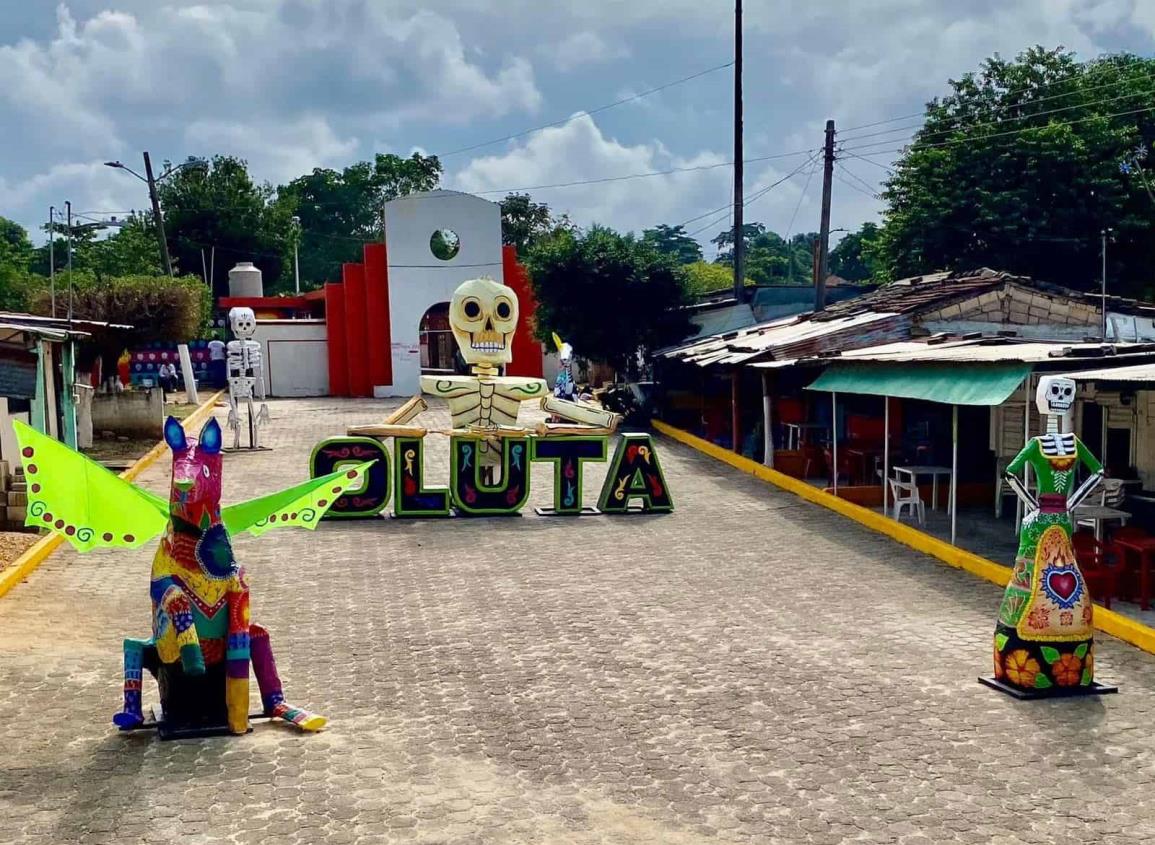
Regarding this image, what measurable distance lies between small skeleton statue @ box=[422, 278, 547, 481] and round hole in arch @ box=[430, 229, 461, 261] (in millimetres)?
18700

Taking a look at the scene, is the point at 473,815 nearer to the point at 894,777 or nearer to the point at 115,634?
the point at 894,777

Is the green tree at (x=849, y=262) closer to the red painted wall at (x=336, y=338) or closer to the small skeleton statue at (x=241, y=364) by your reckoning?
the red painted wall at (x=336, y=338)

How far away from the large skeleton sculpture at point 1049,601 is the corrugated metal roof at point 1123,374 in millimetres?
1318

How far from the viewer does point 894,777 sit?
20.5ft

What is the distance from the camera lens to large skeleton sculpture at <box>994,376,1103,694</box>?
7.48 meters

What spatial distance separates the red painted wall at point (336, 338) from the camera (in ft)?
114

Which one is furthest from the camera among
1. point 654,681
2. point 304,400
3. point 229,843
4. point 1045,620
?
point 304,400

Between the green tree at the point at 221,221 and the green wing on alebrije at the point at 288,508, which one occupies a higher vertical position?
the green tree at the point at 221,221

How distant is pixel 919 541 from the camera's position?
41.5ft

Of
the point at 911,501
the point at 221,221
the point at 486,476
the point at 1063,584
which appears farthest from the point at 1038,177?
the point at 221,221

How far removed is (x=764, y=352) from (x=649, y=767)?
11675 millimetres

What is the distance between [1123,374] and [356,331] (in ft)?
90.3

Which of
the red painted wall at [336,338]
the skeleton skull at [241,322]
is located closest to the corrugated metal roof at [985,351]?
the skeleton skull at [241,322]

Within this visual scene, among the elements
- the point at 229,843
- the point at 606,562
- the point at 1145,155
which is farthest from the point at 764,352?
the point at 1145,155
